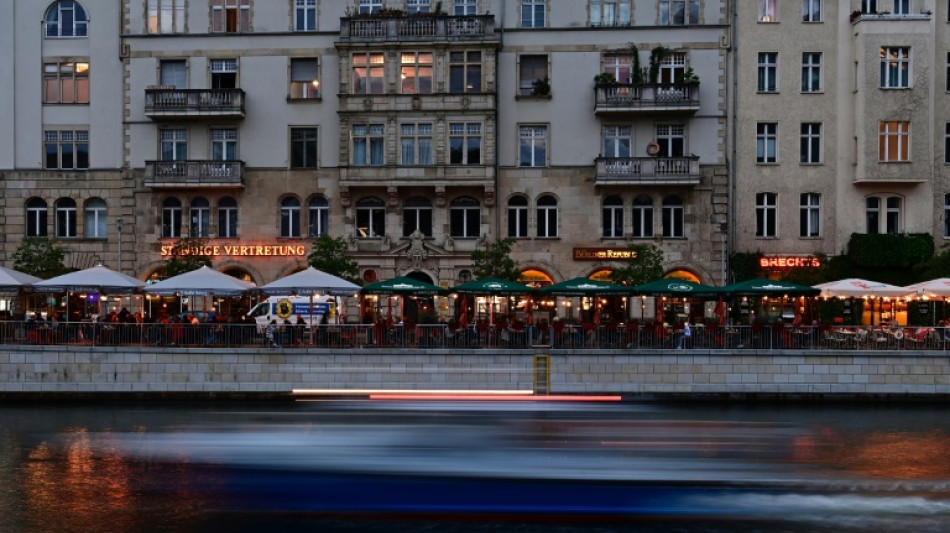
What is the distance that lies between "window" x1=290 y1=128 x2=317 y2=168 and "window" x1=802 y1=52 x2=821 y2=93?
21.5 metres

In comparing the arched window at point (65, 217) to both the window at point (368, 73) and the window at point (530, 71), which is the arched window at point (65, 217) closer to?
the window at point (368, 73)

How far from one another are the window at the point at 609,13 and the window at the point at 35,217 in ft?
84.8

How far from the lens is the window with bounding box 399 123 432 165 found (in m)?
41.5

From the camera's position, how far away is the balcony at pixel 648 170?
133 ft

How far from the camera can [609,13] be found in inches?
1652

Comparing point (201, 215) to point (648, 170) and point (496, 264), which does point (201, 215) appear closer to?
point (496, 264)

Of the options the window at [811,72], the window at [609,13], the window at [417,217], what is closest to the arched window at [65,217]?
the window at [417,217]

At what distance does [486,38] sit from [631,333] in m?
16.3

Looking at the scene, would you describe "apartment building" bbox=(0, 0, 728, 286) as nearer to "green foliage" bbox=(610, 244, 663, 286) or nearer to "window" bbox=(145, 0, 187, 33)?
"window" bbox=(145, 0, 187, 33)

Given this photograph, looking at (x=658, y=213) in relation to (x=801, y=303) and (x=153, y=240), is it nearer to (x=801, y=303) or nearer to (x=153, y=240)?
(x=801, y=303)

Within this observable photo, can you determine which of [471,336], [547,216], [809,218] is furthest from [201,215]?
[809,218]

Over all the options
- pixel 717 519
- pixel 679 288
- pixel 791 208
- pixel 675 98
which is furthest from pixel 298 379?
pixel 791 208

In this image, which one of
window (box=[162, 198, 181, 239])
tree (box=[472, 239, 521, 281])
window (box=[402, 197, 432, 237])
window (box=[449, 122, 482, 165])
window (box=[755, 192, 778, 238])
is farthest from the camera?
window (box=[162, 198, 181, 239])

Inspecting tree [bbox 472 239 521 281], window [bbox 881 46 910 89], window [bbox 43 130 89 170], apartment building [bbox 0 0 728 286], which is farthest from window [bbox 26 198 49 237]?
window [bbox 881 46 910 89]
